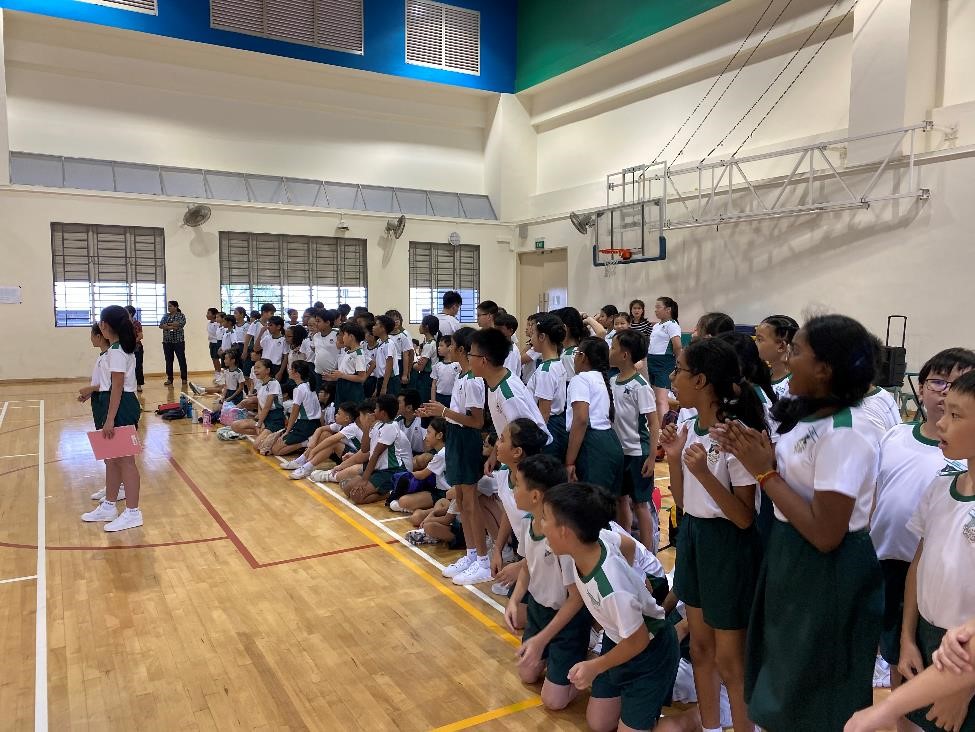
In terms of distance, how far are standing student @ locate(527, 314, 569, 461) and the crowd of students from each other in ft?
0.04

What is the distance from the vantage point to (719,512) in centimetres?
223

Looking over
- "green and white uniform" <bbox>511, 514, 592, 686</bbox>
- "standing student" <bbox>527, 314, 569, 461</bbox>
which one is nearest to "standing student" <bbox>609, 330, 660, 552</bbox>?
"standing student" <bbox>527, 314, 569, 461</bbox>

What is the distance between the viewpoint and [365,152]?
1697cm

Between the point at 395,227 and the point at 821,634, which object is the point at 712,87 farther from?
the point at 821,634

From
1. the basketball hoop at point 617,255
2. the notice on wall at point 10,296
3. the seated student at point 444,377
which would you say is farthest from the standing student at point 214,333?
the basketball hoop at point 617,255

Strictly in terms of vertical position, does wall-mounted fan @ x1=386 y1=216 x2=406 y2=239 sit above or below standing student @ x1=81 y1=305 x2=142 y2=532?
above

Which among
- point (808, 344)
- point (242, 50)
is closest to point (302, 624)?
point (808, 344)

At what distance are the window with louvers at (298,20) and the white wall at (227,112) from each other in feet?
1.73

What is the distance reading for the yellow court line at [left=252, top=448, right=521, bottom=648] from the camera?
3.54 meters

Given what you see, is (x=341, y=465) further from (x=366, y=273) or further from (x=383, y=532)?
(x=366, y=273)

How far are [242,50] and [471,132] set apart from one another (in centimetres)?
599

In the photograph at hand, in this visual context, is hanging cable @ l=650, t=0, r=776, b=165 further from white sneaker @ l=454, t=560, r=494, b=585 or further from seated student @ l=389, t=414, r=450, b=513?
white sneaker @ l=454, t=560, r=494, b=585

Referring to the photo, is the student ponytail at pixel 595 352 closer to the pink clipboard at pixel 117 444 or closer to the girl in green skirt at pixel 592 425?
the girl in green skirt at pixel 592 425

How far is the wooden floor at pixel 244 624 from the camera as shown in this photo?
2.87 meters
